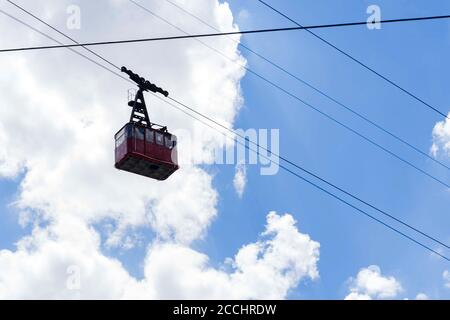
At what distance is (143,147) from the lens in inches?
1303

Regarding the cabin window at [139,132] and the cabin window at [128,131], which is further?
the cabin window at [139,132]

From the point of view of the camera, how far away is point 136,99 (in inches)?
1309

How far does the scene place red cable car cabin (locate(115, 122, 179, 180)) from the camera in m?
32.9

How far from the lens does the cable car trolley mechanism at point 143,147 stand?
3275 centimetres

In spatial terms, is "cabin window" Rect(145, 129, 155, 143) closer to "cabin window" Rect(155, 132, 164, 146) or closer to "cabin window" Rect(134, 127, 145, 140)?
"cabin window" Rect(134, 127, 145, 140)

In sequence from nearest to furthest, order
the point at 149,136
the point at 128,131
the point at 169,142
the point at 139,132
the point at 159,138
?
the point at 128,131, the point at 139,132, the point at 149,136, the point at 159,138, the point at 169,142

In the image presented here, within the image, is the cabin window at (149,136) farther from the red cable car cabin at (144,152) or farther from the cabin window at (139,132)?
the cabin window at (139,132)

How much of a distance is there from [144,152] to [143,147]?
11.4 inches

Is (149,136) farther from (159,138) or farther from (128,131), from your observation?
(128,131)

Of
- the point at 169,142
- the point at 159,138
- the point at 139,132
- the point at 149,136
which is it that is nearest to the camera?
the point at 139,132

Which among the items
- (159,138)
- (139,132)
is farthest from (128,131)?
(159,138)
